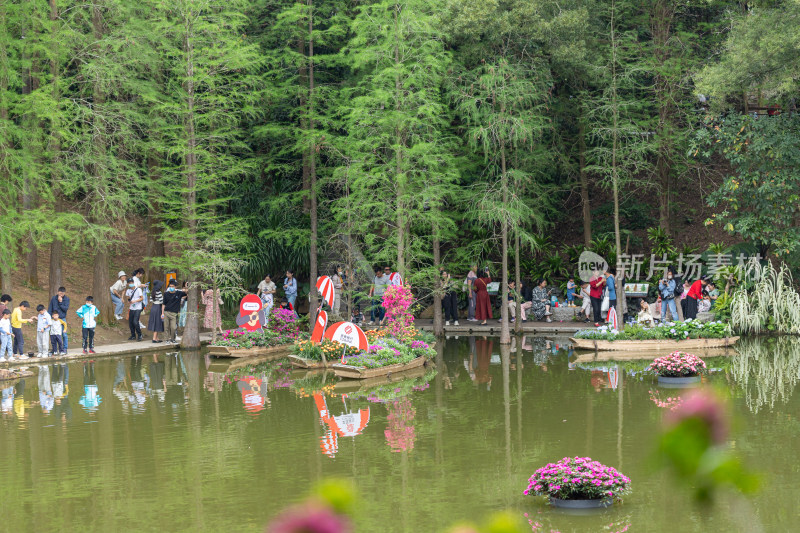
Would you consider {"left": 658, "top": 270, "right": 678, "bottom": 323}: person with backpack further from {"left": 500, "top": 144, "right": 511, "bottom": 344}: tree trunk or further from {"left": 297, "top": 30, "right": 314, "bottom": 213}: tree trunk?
{"left": 297, "top": 30, "right": 314, "bottom": 213}: tree trunk

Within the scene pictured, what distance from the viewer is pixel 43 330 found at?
21.5 metres

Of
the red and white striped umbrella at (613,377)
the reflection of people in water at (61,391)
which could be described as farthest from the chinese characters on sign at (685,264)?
the reflection of people in water at (61,391)

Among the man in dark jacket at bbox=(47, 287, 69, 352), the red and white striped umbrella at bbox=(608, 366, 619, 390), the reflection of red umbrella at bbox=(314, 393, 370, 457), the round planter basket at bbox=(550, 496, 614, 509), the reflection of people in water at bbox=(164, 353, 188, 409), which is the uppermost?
the man in dark jacket at bbox=(47, 287, 69, 352)

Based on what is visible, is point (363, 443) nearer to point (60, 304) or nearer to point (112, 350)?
point (60, 304)

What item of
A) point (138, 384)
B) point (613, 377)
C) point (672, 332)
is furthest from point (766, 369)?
point (138, 384)

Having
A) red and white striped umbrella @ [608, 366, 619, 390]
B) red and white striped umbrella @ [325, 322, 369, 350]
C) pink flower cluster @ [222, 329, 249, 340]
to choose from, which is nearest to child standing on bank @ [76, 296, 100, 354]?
pink flower cluster @ [222, 329, 249, 340]

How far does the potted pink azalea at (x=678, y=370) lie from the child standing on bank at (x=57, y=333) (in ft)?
47.7

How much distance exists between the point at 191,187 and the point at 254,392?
9250 mm

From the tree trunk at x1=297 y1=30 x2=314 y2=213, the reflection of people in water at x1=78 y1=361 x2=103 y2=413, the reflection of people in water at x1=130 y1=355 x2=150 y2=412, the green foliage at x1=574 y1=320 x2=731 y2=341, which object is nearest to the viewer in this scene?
the reflection of people in water at x1=78 y1=361 x2=103 y2=413

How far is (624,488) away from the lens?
32.6ft

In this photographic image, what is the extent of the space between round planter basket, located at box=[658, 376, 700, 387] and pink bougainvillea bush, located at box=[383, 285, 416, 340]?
696 cm

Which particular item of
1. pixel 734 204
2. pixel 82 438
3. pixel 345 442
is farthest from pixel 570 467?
pixel 734 204

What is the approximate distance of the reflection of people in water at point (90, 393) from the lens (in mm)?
16047

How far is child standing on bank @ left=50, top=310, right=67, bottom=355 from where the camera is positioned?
2172 cm
